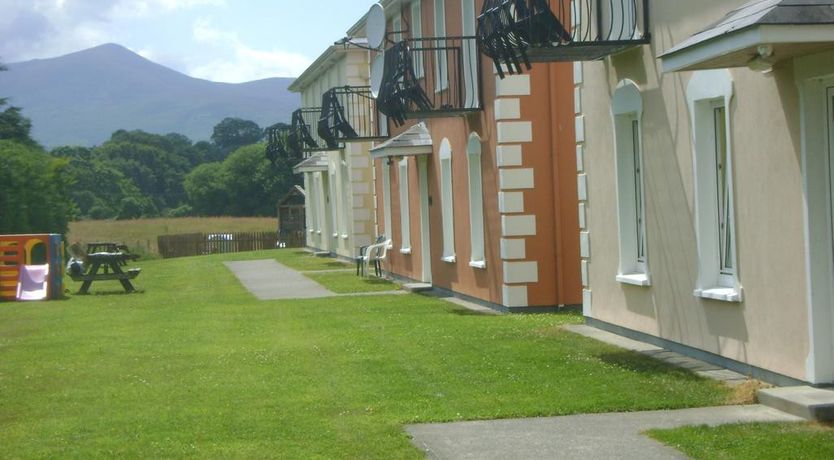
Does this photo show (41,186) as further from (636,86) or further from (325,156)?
(636,86)

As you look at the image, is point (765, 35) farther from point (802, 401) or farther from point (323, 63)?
point (323, 63)

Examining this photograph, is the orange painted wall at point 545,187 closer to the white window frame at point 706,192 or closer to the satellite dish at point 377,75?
the satellite dish at point 377,75

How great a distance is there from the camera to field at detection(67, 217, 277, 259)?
5388 cm

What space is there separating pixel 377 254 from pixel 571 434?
21063 millimetres

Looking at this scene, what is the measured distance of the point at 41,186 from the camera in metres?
38.6

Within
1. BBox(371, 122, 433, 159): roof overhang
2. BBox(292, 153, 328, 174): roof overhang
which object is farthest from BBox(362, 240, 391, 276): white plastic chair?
BBox(292, 153, 328, 174): roof overhang

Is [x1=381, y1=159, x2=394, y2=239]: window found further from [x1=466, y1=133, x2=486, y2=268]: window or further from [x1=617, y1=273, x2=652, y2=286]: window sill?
[x1=617, y1=273, x2=652, y2=286]: window sill

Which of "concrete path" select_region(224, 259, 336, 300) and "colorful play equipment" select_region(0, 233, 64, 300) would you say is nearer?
"concrete path" select_region(224, 259, 336, 300)

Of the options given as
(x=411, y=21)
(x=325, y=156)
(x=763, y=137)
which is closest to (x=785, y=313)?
(x=763, y=137)

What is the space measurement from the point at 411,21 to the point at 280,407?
15.5 m

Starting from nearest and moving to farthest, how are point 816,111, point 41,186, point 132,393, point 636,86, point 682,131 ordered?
1. point 816,111
2. point 132,393
3. point 682,131
4. point 636,86
5. point 41,186

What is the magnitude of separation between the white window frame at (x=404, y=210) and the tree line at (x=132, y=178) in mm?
10498

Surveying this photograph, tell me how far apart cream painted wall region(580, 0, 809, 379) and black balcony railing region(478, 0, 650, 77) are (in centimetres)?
25

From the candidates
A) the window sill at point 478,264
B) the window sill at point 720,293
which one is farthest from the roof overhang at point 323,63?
the window sill at point 720,293
